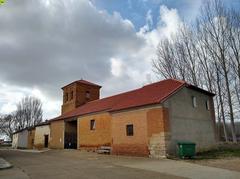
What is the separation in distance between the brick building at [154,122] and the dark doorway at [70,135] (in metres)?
3.19

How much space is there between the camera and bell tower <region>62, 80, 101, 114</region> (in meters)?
38.9

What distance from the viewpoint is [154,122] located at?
20.0 m

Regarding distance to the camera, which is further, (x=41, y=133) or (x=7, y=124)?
(x=7, y=124)

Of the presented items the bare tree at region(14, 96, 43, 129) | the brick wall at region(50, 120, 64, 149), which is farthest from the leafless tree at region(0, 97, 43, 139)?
the brick wall at region(50, 120, 64, 149)

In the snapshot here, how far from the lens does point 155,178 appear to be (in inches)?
394

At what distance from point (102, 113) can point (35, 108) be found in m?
51.2

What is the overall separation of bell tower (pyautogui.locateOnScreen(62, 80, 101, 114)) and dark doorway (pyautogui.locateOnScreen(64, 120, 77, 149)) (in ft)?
19.1

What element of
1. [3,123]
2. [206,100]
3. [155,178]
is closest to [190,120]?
[206,100]

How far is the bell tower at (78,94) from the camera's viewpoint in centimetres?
3894

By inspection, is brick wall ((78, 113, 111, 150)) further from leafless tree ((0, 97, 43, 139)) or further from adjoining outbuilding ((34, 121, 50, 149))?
leafless tree ((0, 97, 43, 139))

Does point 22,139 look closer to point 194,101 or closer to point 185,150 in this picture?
point 194,101

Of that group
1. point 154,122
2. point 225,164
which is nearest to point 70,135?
point 154,122

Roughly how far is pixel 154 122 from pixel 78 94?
21.2 meters

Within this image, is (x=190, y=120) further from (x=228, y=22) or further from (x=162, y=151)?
(x=228, y=22)
